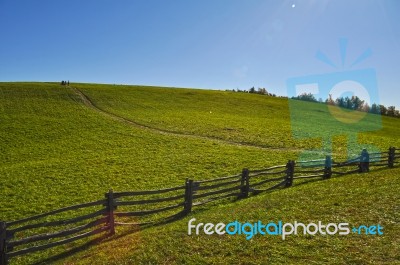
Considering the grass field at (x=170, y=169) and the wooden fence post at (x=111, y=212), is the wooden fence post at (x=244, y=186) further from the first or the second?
the wooden fence post at (x=111, y=212)

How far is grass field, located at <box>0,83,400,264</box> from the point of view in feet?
33.3

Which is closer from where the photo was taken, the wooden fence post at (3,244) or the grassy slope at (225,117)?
the wooden fence post at (3,244)

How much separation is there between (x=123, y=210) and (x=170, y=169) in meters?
7.67

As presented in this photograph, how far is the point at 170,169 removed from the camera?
24234 mm

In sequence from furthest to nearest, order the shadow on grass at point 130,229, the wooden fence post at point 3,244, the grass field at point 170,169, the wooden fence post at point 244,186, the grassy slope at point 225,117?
the grassy slope at point 225,117 < the wooden fence post at point 244,186 < the shadow on grass at point 130,229 < the wooden fence post at point 3,244 < the grass field at point 170,169

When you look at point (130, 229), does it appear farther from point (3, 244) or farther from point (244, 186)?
point (244, 186)

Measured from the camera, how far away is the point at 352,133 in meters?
42.6

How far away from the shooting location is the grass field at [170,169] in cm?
1014

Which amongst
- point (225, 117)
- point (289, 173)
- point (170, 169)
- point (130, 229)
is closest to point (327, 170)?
point (289, 173)

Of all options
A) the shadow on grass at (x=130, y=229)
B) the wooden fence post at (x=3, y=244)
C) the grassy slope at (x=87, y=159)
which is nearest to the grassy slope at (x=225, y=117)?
the grassy slope at (x=87, y=159)

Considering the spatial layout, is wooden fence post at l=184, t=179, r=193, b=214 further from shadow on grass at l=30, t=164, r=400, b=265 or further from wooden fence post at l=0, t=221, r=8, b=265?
wooden fence post at l=0, t=221, r=8, b=265

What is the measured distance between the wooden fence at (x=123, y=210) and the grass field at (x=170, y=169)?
3.30ft

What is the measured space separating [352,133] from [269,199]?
3275 centimetres

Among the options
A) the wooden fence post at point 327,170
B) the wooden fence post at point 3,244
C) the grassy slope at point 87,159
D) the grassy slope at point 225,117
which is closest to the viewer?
the wooden fence post at point 3,244
